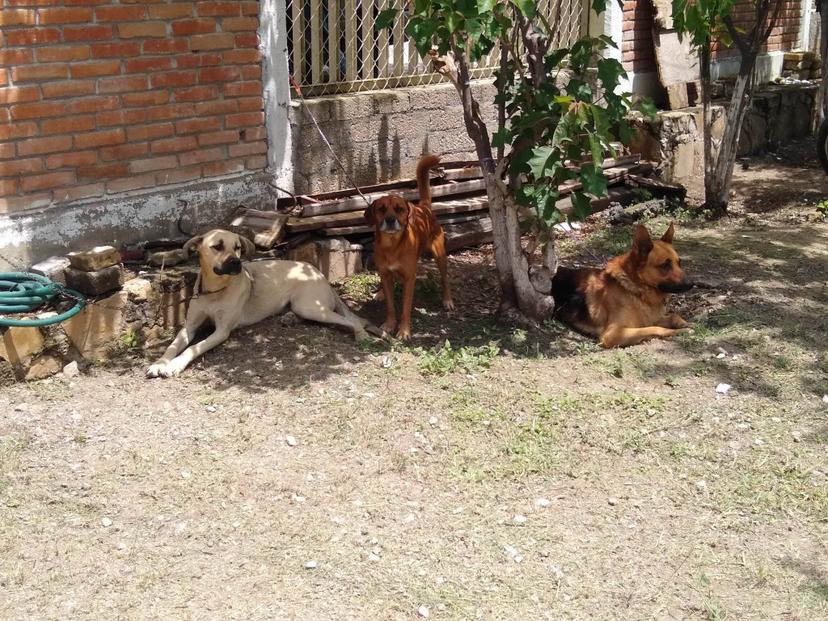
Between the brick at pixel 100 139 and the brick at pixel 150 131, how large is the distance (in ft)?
0.25

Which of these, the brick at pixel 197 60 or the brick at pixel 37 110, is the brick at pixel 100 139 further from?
the brick at pixel 197 60

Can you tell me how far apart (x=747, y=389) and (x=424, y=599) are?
2.78 m

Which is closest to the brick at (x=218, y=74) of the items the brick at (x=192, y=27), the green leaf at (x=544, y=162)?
the brick at (x=192, y=27)

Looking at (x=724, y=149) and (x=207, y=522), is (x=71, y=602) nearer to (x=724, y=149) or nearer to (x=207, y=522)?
(x=207, y=522)

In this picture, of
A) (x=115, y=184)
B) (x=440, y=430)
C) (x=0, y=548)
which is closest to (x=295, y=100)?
(x=115, y=184)

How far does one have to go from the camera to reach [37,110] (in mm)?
6051

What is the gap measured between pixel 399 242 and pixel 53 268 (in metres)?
2.21

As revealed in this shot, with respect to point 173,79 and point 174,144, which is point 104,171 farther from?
point 173,79

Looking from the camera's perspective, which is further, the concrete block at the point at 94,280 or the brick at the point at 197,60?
the brick at the point at 197,60

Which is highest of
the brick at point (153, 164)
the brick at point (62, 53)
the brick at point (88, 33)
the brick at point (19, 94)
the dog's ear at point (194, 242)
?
the brick at point (88, 33)

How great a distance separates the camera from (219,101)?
711cm

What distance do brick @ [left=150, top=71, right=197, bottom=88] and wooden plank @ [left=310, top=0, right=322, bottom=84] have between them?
152cm

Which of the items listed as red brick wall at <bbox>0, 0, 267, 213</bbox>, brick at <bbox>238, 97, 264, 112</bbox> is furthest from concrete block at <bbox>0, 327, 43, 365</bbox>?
brick at <bbox>238, 97, 264, 112</bbox>

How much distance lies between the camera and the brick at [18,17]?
580cm
